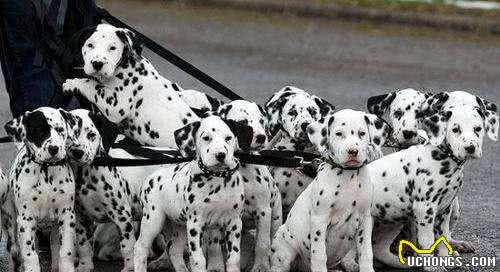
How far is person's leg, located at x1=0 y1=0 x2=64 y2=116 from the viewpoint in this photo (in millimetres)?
12750

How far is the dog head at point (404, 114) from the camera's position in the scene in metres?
12.2

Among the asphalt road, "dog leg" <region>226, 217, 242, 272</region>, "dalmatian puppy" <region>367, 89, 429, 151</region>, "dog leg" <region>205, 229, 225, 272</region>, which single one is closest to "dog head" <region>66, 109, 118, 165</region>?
"dog leg" <region>205, 229, 225, 272</region>

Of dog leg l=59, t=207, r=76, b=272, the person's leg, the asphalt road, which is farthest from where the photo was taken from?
the asphalt road

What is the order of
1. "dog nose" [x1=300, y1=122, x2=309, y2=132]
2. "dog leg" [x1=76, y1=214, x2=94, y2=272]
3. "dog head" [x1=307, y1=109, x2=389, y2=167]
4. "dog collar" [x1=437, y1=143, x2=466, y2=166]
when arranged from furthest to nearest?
"dog nose" [x1=300, y1=122, x2=309, y2=132]
"dog leg" [x1=76, y1=214, x2=94, y2=272]
"dog collar" [x1=437, y1=143, x2=466, y2=166]
"dog head" [x1=307, y1=109, x2=389, y2=167]

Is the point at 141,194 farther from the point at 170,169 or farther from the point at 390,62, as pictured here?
the point at 390,62

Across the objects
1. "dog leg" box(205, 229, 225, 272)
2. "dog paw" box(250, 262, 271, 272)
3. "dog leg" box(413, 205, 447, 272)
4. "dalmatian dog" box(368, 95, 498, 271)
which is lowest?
"dog paw" box(250, 262, 271, 272)

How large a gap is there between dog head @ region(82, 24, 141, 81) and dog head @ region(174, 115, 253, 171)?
4.01 ft

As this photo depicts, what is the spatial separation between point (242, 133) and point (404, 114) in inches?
62.3

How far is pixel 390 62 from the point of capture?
833 inches

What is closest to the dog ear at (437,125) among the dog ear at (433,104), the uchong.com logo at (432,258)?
the dog ear at (433,104)

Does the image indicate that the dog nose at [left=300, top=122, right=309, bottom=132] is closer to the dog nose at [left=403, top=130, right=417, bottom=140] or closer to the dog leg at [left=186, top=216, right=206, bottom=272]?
the dog nose at [left=403, top=130, right=417, bottom=140]

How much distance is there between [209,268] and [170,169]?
73 cm

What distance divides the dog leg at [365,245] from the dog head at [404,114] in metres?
1.30

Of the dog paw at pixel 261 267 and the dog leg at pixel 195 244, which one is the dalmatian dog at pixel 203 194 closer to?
the dog leg at pixel 195 244
